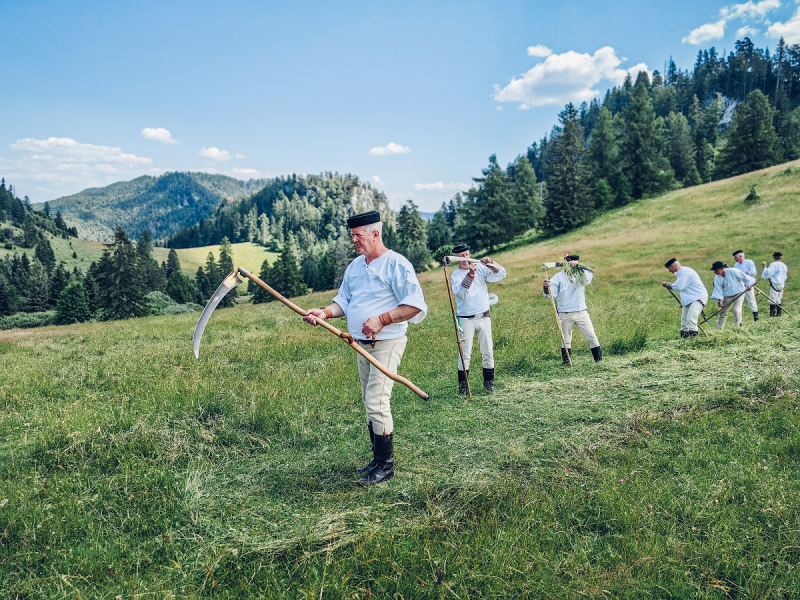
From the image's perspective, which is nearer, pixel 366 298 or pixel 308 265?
pixel 366 298

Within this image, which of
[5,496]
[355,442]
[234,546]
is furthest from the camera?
[355,442]

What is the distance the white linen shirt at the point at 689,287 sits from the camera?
1261 cm

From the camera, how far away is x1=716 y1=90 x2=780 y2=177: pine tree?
200ft

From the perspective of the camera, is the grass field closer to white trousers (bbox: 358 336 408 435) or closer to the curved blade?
the curved blade

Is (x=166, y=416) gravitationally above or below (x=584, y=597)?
above

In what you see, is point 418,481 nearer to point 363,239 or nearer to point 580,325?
point 363,239

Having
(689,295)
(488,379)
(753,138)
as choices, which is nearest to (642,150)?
(753,138)

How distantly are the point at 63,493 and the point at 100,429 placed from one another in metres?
1.41

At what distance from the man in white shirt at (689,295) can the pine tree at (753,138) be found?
62.7m

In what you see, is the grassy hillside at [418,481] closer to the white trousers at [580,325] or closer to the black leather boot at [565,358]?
the black leather boot at [565,358]

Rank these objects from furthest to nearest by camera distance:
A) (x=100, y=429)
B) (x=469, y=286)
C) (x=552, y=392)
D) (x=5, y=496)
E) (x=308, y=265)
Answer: (x=308, y=265), (x=469, y=286), (x=552, y=392), (x=100, y=429), (x=5, y=496)

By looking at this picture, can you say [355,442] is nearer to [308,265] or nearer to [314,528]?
[314,528]

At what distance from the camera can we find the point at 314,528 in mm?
4180

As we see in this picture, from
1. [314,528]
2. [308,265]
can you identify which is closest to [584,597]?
[314,528]
